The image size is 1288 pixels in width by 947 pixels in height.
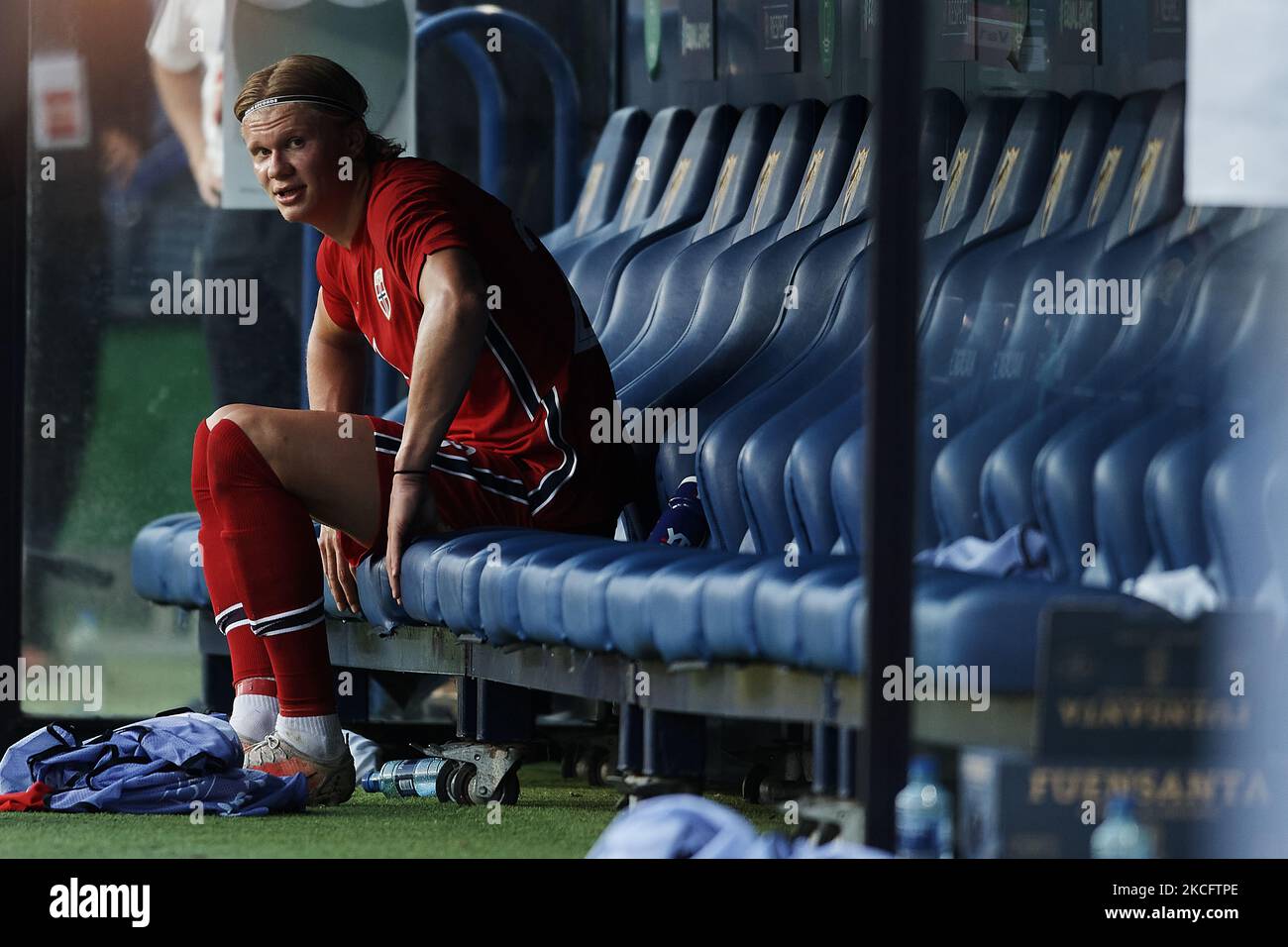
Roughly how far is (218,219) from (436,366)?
177 centimetres

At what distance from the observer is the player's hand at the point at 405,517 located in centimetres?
349

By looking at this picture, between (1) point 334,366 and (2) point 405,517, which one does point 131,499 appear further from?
(2) point 405,517

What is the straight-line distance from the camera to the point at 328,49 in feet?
16.0

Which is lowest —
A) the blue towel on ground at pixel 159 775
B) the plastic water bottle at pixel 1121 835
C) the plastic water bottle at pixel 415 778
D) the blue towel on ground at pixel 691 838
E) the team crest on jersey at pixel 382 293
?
the plastic water bottle at pixel 415 778

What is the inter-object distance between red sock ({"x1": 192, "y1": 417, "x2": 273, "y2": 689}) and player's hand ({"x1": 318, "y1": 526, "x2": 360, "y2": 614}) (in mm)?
170

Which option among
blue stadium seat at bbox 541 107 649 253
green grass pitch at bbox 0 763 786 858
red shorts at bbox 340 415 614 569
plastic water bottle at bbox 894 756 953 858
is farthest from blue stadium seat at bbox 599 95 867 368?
plastic water bottle at bbox 894 756 953 858

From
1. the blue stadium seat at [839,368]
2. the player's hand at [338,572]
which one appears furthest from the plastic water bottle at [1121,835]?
the player's hand at [338,572]

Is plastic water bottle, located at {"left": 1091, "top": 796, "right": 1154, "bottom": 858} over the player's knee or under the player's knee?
under

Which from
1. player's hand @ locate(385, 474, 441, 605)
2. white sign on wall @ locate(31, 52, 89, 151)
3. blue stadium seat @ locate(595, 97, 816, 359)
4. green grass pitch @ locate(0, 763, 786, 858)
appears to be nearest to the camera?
green grass pitch @ locate(0, 763, 786, 858)

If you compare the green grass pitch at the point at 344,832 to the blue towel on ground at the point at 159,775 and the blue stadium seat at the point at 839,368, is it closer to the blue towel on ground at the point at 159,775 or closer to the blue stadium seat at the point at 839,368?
the blue towel on ground at the point at 159,775

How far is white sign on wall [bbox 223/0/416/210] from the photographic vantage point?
486 cm

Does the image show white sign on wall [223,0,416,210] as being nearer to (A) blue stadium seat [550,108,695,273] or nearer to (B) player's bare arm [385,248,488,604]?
(A) blue stadium seat [550,108,695,273]

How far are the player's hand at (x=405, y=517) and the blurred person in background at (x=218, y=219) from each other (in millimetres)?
1570
